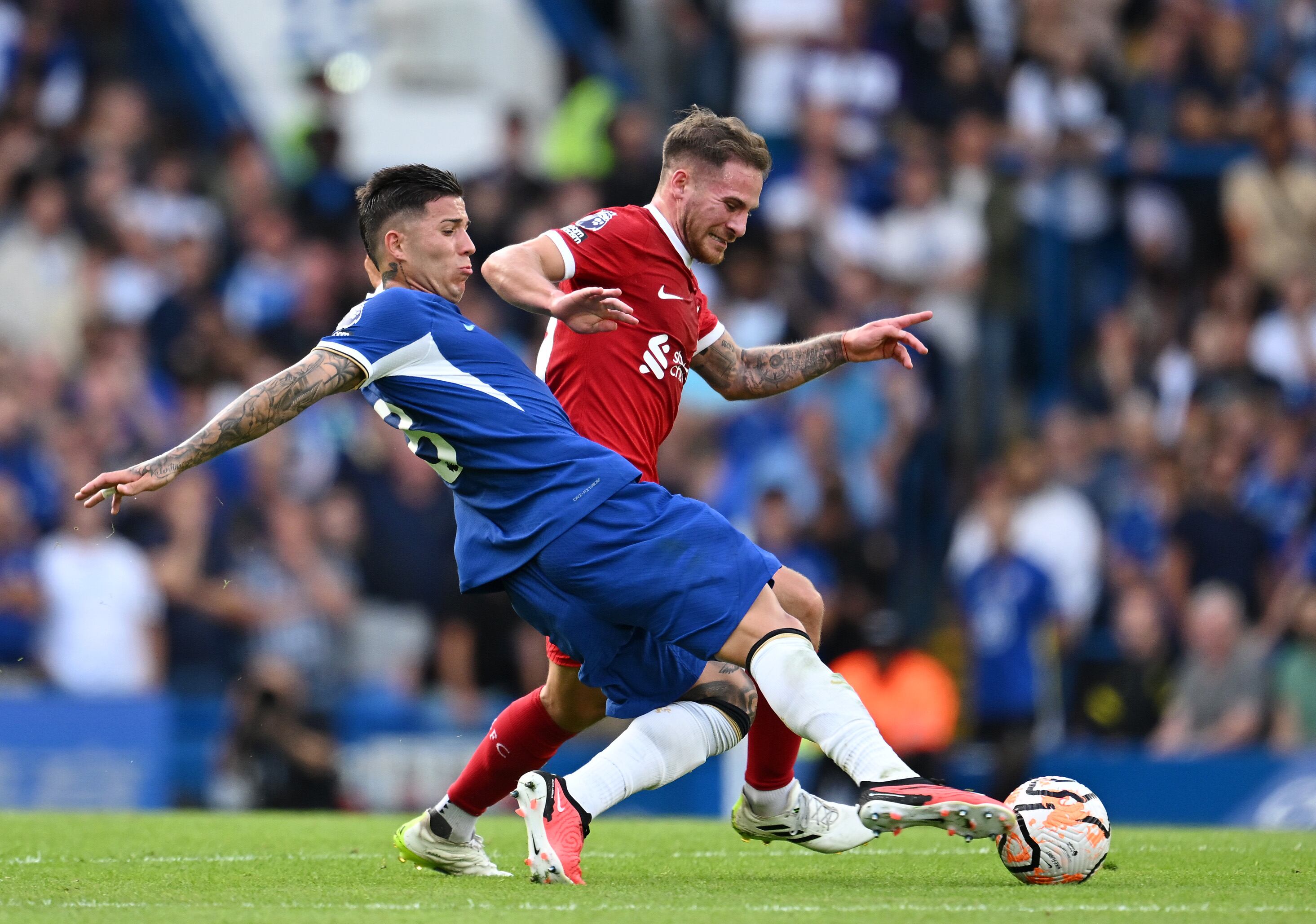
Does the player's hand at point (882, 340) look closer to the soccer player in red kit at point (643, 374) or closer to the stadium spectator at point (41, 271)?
the soccer player in red kit at point (643, 374)

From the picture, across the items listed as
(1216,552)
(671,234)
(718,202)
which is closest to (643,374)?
(671,234)

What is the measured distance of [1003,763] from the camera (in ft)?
36.6

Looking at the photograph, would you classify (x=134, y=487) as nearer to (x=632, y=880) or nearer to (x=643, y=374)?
(x=643, y=374)

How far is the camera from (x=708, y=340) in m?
6.71

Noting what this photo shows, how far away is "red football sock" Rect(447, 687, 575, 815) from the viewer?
6219 millimetres

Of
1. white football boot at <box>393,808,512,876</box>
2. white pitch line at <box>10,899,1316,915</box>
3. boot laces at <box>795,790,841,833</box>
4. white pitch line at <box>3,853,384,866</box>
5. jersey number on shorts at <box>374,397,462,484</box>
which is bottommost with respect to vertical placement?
white pitch line at <box>3,853,384,866</box>

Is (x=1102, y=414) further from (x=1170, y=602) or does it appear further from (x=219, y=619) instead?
(x=219, y=619)

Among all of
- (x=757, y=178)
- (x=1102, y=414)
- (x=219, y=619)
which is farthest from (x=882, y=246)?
(x=757, y=178)

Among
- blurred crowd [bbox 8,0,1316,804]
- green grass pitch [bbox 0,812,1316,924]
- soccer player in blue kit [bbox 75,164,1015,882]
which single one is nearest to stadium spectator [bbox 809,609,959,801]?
blurred crowd [bbox 8,0,1316,804]

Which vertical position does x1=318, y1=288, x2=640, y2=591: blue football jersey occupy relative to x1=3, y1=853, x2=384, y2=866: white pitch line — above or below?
above

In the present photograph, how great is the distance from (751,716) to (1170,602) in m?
6.57

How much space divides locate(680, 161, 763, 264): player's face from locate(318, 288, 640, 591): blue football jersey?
888 mm

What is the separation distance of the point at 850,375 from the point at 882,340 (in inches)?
248

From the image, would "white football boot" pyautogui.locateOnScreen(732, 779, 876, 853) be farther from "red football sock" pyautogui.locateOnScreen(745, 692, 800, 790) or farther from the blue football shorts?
the blue football shorts
